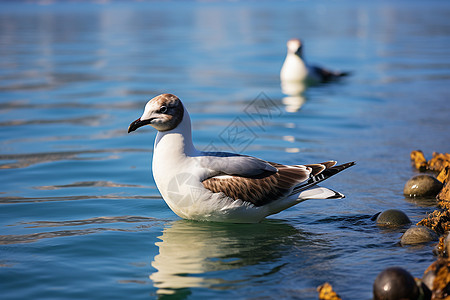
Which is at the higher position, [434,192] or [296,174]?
[296,174]

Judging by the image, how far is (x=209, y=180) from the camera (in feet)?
21.0

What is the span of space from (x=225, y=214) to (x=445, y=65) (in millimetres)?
15676

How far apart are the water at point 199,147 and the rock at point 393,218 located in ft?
0.39

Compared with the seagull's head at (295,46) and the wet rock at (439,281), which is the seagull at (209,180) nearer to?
the wet rock at (439,281)

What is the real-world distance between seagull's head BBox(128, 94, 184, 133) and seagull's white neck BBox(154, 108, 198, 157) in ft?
0.24

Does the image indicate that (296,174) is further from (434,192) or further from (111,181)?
(111,181)

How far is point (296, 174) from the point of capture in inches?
268

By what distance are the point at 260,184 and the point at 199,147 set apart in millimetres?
3744

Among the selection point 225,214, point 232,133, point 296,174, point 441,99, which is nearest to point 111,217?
point 225,214

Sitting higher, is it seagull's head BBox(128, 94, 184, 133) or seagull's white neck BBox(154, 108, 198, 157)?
seagull's head BBox(128, 94, 184, 133)

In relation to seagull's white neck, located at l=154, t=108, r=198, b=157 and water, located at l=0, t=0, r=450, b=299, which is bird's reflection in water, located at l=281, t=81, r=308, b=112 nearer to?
water, located at l=0, t=0, r=450, b=299

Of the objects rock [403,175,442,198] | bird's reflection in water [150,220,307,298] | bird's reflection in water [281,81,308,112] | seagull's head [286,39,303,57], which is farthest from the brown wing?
seagull's head [286,39,303,57]

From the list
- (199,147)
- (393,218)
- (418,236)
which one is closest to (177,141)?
(393,218)

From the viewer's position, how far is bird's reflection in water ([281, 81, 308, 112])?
46.6ft
